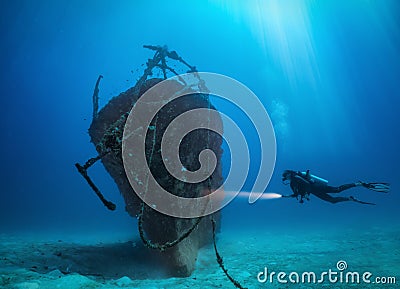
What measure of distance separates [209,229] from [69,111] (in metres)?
97.2

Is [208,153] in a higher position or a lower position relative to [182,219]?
higher

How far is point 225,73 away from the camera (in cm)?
7688

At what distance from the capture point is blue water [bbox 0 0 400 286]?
49.8 m

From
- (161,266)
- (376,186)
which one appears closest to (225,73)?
(376,186)

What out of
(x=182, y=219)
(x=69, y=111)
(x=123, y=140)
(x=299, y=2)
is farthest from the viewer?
(x=69, y=111)

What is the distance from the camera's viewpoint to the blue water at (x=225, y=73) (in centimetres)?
4984

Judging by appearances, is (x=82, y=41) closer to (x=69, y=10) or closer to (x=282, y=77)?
(x=69, y=10)

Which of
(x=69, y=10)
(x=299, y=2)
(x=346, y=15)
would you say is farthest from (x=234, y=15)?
(x=69, y=10)

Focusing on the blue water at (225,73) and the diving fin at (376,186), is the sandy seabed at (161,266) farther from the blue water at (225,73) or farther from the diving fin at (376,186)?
the blue water at (225,73)

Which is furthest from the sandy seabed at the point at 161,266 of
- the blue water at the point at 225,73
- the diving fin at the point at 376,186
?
the blue water at the point at 225,73

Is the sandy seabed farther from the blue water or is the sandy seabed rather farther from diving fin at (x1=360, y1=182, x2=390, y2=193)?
the blue water

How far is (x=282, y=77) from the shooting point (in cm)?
8038

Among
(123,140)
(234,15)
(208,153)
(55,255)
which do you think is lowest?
(55,255)

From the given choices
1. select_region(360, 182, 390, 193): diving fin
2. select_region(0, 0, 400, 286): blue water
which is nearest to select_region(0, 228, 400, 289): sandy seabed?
select_region(360, 182, 390, 193): diving fin
